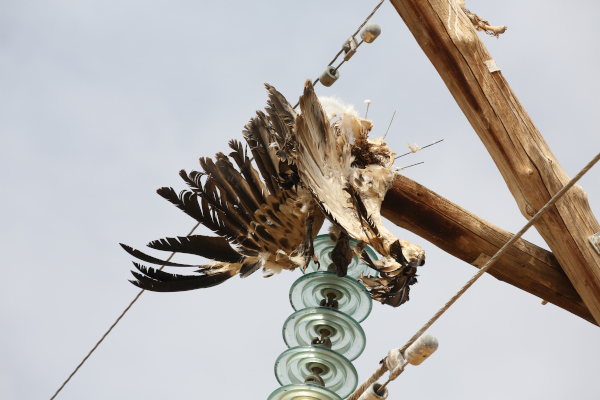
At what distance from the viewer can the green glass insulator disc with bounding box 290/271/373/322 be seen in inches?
119

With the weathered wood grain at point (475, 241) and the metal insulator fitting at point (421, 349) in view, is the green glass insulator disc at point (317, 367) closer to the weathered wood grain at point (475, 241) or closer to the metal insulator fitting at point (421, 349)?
the metal insulator fitting at point (421, 349)

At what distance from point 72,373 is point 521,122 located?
2.37m

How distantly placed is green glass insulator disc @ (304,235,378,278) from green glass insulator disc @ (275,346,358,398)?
0.52m

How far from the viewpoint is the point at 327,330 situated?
289 cm

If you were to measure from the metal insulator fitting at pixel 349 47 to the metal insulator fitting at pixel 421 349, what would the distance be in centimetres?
215

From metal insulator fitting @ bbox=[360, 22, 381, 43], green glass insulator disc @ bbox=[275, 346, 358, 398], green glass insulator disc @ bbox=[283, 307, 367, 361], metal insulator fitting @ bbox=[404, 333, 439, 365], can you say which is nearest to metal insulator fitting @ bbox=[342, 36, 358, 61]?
metal insulator fitting @ bbox=[360, 22, 381, 43]

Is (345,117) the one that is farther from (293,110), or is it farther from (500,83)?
(500,83)

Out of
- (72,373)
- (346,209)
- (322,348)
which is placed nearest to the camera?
(322,348)

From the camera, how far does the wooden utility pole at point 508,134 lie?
309 centimetres

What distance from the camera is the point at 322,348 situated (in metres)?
2.73

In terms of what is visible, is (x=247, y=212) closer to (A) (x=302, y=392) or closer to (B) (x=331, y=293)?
(B) (x=331, y=293)

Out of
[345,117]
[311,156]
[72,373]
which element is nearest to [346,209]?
[311,156]

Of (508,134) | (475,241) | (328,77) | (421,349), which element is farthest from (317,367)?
(328,77)

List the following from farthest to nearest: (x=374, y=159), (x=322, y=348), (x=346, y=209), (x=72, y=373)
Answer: (x=72, y=373), (x=374, y=159), (x=346, y=209), (x=322, y=348)
